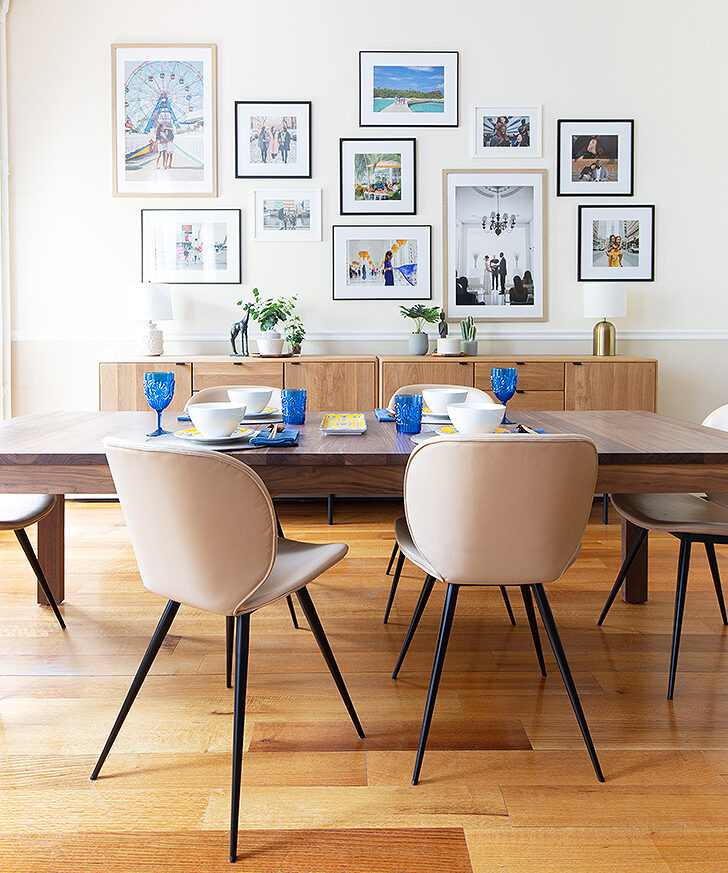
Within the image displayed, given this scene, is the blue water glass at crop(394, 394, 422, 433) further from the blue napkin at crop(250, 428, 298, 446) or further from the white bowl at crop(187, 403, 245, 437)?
the white bowl at crop(187, 403, 245, 437)

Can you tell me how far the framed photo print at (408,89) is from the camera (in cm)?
461

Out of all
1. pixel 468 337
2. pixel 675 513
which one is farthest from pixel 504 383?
pixel 468 337

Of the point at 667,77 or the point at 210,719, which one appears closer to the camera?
the point at 210,719

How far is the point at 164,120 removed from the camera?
4.66 m

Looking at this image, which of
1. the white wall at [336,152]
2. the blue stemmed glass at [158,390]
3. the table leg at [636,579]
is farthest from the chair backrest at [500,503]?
the white wall at [336,152]

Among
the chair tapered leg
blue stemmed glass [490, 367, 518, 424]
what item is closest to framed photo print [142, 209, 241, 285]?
blue stemmed glass [490, 367, 518, 424]

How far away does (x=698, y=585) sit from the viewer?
3.04m

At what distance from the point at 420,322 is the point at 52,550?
2.63 m

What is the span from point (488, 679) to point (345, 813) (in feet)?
2.42

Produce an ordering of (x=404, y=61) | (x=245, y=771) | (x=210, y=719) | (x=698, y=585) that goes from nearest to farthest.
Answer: (x=245, y=771) < (x=210, y=719) < (x=698, y=585) < (x=404, y=61)

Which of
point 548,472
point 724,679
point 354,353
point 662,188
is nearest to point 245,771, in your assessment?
point 548,472

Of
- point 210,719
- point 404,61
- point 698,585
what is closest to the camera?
point 210,719

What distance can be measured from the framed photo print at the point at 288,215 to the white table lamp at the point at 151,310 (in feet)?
2.34

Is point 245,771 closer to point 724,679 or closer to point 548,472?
point 548,472
